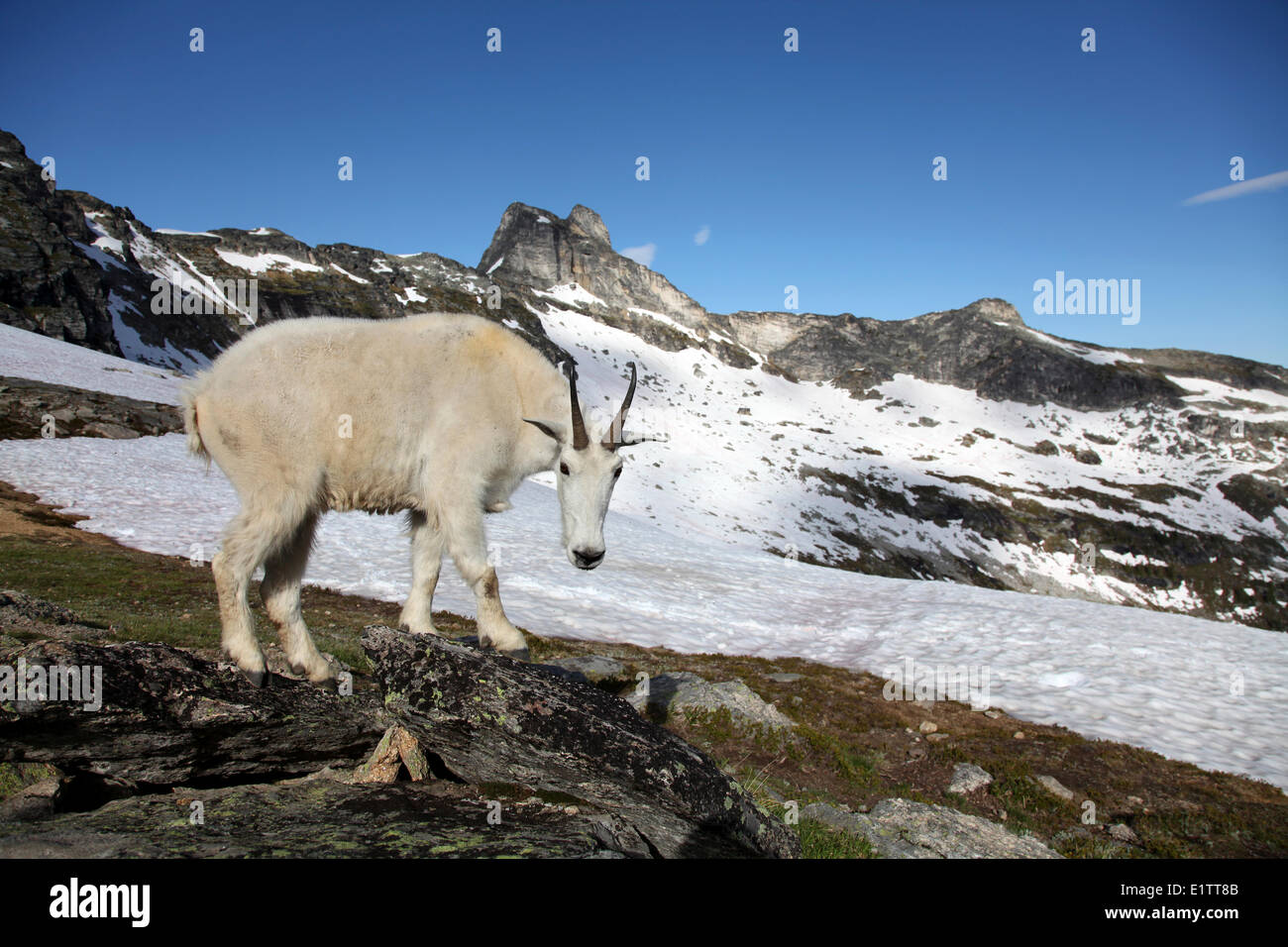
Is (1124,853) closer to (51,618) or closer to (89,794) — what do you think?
(89,794)

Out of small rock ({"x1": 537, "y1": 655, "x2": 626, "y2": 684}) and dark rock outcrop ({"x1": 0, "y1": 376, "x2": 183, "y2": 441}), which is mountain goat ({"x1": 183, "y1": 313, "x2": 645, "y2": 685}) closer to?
small rock ({"x1": 537, "y1": 655, "x2": 626, "y2": 684})

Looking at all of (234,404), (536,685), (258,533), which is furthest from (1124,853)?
(234,404)

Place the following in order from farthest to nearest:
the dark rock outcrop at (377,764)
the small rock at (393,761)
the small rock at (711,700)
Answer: the small rock at (711,700), the small rock at (393,761), the dark rock outcrop at (377,764)

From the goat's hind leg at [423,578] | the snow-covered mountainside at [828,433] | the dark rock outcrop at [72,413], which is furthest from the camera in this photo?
the snow-covered mountainside at [828,433]

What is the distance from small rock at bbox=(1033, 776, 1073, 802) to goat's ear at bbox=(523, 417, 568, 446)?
10572mm

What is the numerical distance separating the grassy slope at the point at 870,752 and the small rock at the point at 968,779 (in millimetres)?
156

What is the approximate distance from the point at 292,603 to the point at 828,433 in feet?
468

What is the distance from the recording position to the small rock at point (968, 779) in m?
11.6

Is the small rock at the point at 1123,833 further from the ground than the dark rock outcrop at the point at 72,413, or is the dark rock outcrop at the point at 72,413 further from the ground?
the dark rock outcrop at the point at 72,413

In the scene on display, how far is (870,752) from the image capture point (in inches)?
506

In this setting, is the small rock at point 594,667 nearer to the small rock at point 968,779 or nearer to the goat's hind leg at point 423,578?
the goat's hind leg at point 423,578

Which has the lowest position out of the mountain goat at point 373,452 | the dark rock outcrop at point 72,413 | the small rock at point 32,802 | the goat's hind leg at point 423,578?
the small rock at point 32,802

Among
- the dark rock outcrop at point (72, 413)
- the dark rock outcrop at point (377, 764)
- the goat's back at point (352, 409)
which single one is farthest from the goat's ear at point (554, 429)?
the dark rock outcrop at point (72, 413)

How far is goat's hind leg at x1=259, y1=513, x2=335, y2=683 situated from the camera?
23.2 ft
